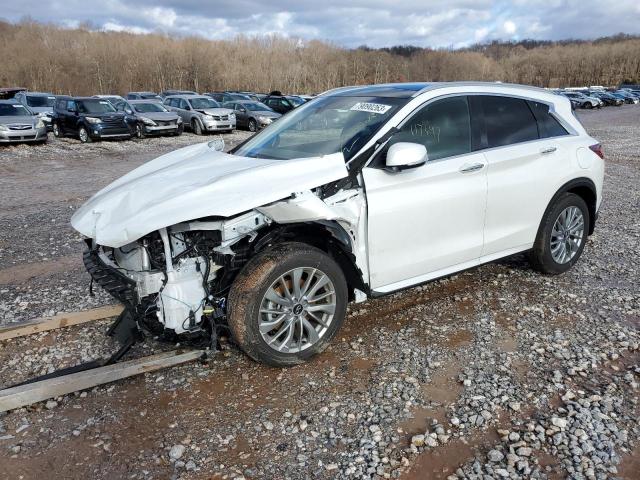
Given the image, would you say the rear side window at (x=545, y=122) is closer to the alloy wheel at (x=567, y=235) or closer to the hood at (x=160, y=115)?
the alloy wheel at (x=567, y=235)

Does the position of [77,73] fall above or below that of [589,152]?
above

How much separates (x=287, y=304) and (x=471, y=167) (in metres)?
1.89

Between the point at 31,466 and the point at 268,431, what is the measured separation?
1255 millimetres

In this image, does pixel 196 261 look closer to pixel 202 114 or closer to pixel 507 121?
pixel 507 121

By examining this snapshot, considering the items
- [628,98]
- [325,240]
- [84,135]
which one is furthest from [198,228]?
[628,98]

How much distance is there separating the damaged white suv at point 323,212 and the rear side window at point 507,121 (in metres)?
0.01

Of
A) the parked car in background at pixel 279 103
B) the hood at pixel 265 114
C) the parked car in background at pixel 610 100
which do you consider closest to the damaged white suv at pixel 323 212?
Answer: the hood at pixel 265 114

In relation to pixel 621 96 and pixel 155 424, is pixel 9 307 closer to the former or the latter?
pixel 155 424

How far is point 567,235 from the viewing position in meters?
5.05

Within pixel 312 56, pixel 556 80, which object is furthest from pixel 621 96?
pixel 556 80

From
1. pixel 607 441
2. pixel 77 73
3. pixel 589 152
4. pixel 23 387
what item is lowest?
pixel 607 441

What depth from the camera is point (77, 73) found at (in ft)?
199

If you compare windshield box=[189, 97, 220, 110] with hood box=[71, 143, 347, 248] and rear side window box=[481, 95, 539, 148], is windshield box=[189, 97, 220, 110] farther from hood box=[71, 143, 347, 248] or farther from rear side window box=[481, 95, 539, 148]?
hood box=[71, 143, 347, 248]

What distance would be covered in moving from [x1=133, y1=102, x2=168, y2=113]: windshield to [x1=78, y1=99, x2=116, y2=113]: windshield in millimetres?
1430
